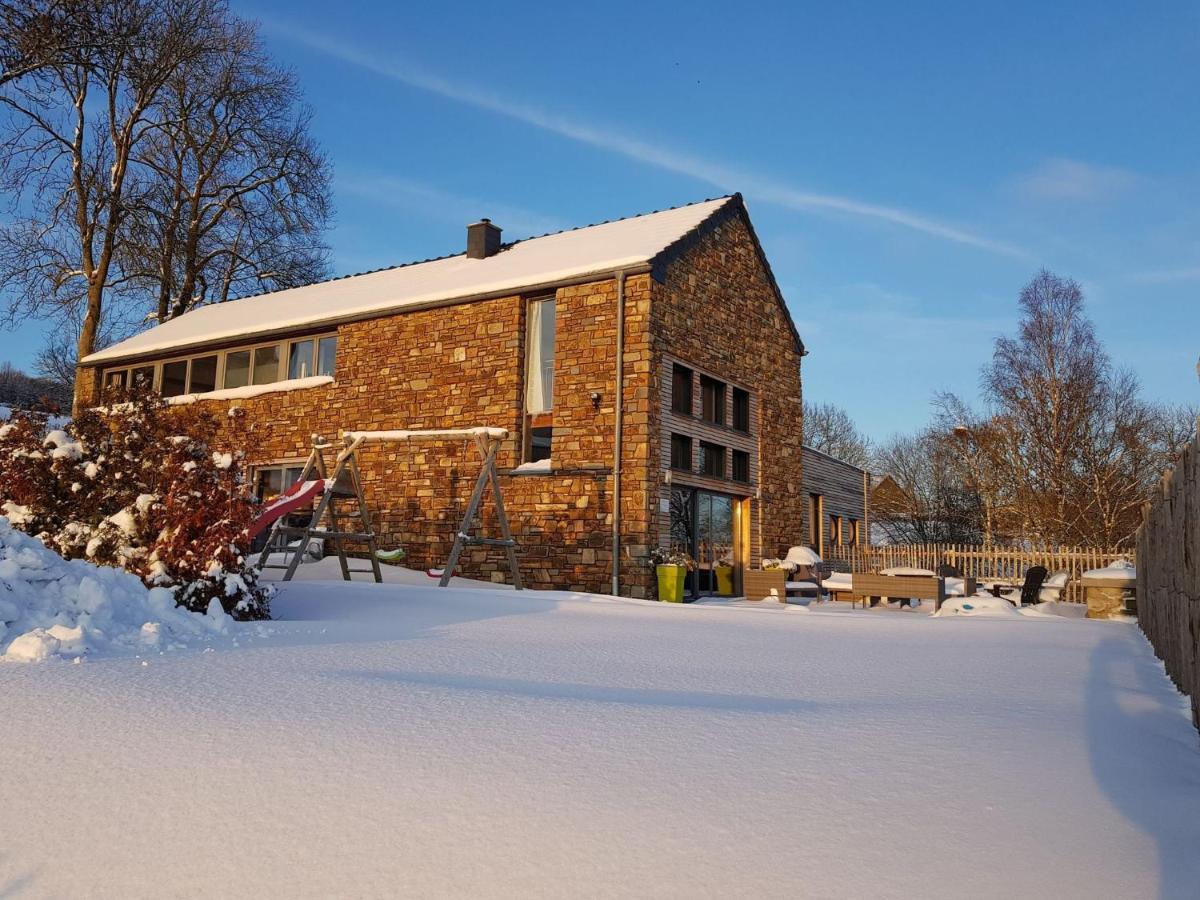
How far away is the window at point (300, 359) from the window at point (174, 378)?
3.10 metres

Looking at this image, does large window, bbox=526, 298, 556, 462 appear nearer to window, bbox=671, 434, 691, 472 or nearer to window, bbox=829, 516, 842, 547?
window, bbox=671, 434, 691, 472

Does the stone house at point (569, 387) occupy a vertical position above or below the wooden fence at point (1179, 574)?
above

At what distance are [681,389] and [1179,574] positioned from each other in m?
9.42

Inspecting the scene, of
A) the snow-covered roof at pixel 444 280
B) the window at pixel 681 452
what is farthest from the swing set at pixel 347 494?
the snow-covered roof at pixel 444 280

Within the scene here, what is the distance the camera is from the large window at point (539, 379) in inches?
539

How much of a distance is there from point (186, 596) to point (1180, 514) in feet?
19.4

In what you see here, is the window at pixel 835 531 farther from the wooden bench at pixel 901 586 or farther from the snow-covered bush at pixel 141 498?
the snow-covered bush at pixel 141 498

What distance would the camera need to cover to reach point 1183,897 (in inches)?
82.4

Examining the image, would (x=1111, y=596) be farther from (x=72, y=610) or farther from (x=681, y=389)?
(x=72, y=610)

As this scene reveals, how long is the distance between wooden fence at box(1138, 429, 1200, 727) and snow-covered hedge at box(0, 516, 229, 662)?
194 inches

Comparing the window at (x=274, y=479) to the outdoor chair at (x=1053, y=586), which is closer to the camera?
the outdoor chair at (x=1053, y=586)

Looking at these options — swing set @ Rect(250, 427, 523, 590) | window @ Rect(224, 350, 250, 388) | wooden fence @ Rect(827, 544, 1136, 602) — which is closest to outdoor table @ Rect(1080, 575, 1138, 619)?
wooden fence @ Rect(827, 544, 1136, 602)

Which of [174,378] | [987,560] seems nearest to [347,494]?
[174,378]

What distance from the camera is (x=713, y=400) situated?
14.9m
